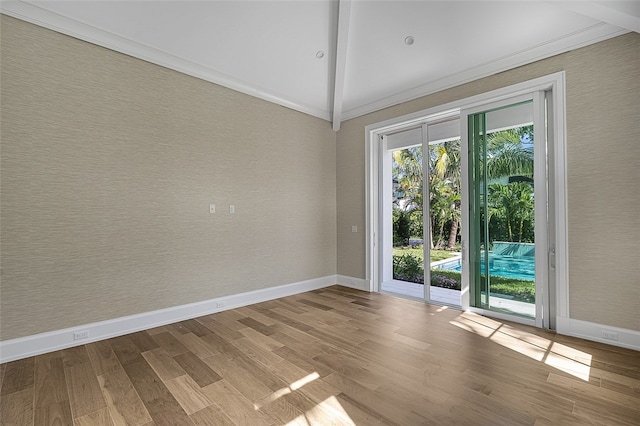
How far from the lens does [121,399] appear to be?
2.09m

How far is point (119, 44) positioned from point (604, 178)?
17.8 ft

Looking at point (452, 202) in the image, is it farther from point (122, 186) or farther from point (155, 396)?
point (122, 186)

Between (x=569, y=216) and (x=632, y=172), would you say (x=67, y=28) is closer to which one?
(x=569, y=216)

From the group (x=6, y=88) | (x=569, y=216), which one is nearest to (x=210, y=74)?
(x=6, y=88)

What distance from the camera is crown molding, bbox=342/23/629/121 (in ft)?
9.84

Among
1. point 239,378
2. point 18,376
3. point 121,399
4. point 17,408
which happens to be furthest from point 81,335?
point 239,378

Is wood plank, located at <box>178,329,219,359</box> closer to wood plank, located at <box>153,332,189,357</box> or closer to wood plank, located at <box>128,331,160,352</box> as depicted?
wood plank, located at <box>153,332,189,357</box>

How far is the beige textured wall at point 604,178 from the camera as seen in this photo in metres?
2.85

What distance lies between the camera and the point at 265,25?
3543mm

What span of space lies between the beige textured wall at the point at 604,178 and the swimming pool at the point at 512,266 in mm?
400

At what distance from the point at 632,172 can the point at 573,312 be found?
1559mm

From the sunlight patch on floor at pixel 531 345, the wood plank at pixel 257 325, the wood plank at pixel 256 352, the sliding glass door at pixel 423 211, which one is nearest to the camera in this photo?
the sunlight patch on floor at pixel 531 345

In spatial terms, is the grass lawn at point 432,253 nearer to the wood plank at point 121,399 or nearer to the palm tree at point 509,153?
the palm tree at point 509,153

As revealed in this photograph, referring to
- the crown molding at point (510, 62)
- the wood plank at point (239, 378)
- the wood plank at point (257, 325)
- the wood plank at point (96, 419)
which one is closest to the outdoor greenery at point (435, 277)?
the crown molding at point (510, 62)
